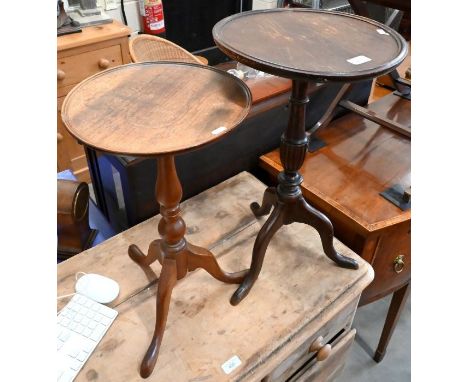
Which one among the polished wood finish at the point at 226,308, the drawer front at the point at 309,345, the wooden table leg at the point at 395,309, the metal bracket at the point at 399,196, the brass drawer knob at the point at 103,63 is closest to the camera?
the polished wood finish at the point at 226,308

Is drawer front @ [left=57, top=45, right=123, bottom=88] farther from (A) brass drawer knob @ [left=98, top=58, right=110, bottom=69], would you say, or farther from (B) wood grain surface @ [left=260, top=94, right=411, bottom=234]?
(B) wood grain surface @ [left=260, top=94, right=411, bottom=234]

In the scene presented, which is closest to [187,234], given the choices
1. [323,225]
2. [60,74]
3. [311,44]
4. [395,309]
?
[323,225]

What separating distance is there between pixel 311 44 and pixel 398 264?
80cm

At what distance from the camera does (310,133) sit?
1.43 meters

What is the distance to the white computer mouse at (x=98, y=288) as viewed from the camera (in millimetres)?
951

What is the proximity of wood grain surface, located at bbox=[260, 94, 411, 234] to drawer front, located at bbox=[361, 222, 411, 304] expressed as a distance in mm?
73

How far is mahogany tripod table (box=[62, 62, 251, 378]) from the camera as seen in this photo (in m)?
0.65

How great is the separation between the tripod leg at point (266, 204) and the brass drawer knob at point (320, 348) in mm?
379

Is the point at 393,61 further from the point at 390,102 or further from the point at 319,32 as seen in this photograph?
the point at 390,102

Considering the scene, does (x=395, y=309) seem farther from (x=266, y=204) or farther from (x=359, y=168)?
(x=266, y=204)

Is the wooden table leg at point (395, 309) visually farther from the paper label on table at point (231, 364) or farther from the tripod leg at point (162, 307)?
the tripod leg at point (162, 307)

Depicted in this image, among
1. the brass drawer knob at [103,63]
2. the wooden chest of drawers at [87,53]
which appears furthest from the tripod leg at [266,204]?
the brass drawer knob at [103,63]

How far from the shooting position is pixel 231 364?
846 millimetres

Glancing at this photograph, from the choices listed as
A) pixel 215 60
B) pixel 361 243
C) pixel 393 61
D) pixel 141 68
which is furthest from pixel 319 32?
pixel 215 60
